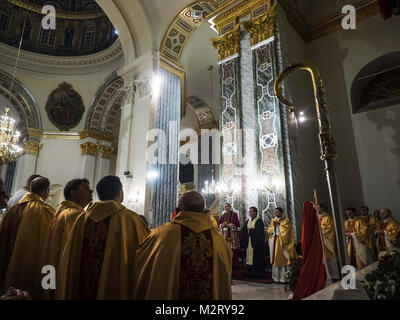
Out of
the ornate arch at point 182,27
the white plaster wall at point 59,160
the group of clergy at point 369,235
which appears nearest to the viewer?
the group of clergy at point 369,235

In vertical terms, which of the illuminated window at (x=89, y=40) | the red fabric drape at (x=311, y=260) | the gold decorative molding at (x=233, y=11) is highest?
the illuminated window at (x=89, y=40)

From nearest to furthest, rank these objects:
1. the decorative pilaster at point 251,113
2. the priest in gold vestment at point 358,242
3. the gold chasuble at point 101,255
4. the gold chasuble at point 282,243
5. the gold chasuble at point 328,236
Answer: the gold chasuble at point 101,255 → the gold chasuble at point 282,243 → the gold chasuble at point 328,236 → the priest in gold vestment at point 358,242 → the decorative pilaster at point 251,113

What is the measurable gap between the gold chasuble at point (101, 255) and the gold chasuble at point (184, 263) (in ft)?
0.59

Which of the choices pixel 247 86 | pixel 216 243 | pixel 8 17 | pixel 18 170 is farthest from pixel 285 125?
pixel 8 17

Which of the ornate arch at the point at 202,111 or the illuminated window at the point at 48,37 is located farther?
the ornate arch at the point at 202,111

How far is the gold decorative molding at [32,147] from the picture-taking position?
13396mm

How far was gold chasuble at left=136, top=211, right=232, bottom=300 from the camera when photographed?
1.90m

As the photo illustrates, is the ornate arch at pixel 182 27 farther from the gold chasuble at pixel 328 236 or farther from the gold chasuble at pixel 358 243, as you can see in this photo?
the gold chasuble at pixel 358 243

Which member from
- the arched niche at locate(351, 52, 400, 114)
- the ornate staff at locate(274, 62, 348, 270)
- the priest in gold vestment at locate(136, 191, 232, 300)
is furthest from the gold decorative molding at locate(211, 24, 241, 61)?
the priest in gold vestment at locate(136, 191, 232, 300)

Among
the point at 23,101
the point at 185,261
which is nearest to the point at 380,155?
the point at 185,261

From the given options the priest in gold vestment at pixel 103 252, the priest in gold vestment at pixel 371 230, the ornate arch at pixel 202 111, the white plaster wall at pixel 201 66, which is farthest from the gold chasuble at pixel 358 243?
the ornate arch at pixel 202 111

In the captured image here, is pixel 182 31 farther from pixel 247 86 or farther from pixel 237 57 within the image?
pixel 247 86

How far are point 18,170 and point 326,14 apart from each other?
15.3m

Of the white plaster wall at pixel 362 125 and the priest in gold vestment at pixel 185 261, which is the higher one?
the white plaster wall at pixel 362 125
